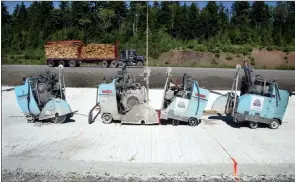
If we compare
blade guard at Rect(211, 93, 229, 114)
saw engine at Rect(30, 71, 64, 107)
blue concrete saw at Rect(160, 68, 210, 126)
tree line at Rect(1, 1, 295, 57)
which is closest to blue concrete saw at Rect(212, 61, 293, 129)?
blade guard at Rect(211, 93, 229, 114)

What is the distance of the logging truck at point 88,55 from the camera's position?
31.6 metres

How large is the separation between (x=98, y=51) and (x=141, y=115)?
921 inches

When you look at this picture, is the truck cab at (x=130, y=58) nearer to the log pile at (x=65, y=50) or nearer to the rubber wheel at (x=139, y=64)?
the rubber wheel at (x=139, y=64)

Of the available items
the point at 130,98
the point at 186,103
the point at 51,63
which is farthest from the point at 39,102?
the point at 51,63

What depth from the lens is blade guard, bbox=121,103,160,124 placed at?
977 centimetres

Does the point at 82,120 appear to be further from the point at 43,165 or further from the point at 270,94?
the point at 270,94

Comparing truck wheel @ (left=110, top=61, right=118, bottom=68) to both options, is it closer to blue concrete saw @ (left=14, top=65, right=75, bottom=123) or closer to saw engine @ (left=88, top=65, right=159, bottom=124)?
saw engine @ (left=88, top=65, right=159, bottom=124)

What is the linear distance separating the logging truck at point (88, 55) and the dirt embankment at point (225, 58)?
329 inches

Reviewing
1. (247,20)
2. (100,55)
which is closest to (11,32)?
(100,55)

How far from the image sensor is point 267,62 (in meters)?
44.7

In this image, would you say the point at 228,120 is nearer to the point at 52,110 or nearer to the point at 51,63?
the point at 52,110

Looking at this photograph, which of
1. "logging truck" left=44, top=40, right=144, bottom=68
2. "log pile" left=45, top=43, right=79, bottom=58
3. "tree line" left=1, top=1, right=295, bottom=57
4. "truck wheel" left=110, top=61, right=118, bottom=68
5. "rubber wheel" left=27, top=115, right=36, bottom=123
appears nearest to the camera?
"rubber wheel" left=27, top=115, right=36, bottom=123

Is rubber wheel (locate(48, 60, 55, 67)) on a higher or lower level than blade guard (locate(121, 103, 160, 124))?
higher

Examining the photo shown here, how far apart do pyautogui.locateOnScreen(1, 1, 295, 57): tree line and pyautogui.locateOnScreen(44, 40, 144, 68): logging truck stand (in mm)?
12192
